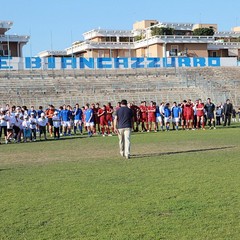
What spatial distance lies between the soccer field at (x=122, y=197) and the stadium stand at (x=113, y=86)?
30.0m

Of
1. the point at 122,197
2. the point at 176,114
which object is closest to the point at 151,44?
the point at 176,114

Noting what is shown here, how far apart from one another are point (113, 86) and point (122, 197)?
4448 cm

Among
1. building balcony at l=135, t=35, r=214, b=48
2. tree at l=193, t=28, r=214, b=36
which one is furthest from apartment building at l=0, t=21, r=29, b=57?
tree at l=193, t=28, r=214, b=36

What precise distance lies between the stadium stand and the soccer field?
98.5 feet

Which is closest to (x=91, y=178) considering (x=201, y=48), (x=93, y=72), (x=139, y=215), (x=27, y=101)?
(x=139, y=215)

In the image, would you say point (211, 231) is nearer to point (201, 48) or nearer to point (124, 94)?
point (124, 94)

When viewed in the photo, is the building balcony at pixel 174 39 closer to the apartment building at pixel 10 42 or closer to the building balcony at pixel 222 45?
the building balcony at pixel 222 45

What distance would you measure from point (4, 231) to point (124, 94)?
142 feet

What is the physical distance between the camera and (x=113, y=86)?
54438mm

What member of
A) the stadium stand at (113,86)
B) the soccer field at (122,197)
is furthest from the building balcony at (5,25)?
the soccer field at (122,197)

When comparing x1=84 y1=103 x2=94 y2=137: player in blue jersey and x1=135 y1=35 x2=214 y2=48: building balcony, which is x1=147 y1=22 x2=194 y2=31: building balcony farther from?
x1=84 y1=103 x2=94 y2=137: player in blue jersey

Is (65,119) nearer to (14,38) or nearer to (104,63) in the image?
(104,63)

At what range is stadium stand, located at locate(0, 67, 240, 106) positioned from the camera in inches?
1893

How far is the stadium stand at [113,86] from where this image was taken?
48094 millimetres
